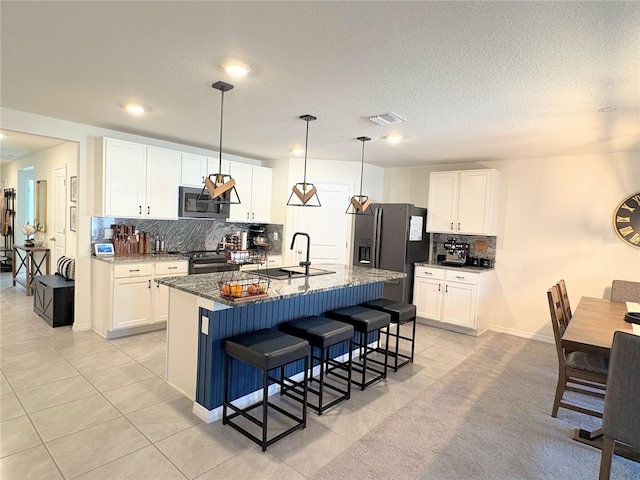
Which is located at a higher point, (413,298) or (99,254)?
(99,254)

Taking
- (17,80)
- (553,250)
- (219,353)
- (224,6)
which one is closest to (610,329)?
(553,250)

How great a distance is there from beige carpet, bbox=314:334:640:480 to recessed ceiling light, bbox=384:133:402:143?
2.53 m

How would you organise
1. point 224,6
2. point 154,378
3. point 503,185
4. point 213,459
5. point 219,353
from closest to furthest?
1. point 224,6
2. point 213,459
3. point 219,353
4. point 154,378
5. point 503,185

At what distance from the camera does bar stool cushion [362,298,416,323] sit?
362cm

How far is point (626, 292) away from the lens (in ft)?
12.6

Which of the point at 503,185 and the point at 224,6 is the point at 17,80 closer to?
the point at 224,6

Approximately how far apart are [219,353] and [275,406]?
606 millimetres

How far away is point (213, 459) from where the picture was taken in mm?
2199

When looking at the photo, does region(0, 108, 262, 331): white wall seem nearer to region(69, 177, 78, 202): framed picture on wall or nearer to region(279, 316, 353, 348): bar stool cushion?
region(69, 177, 78, 202): framed picture on wall

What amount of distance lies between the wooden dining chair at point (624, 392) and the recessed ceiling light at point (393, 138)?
9.01 feet

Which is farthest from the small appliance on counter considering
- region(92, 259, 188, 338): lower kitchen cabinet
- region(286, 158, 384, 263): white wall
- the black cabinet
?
the black cabinet

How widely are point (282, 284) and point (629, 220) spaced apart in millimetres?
4153

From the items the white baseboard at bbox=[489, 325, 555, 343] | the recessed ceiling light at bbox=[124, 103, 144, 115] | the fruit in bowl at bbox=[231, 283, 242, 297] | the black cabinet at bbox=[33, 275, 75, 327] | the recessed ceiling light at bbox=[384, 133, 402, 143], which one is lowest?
the white baseboard at bbox=[489, 325, 555, 343]

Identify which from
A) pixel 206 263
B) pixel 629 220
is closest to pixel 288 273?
pixel 206 263
